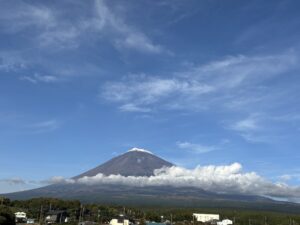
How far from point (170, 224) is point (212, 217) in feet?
123

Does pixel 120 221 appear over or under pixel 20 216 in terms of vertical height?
under

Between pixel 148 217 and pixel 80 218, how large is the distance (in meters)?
21.6

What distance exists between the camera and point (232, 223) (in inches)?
5128

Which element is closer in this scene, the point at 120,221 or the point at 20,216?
the point at 20,216

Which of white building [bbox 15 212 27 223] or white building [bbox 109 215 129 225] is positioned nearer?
white building [bbox 15 212 27 223]

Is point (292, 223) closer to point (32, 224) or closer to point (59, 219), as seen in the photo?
point (59, 219)

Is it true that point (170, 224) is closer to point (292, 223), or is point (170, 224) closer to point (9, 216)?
point (292, 223)

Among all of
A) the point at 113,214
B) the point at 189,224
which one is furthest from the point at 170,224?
the point at 113,214

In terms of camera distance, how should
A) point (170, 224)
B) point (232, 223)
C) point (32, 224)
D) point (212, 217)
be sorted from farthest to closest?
point (212, 217) → point (232, 223) → point (170, 224) → point (32, 224)

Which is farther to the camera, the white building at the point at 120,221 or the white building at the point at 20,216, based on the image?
the white building at the point at 120,221

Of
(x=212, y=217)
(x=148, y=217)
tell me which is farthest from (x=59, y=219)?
(x=212, y=217)

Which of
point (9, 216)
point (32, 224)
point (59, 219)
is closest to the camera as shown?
point (9, 216)

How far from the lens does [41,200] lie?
116875mm

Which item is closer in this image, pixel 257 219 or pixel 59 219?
pixel 59 219
